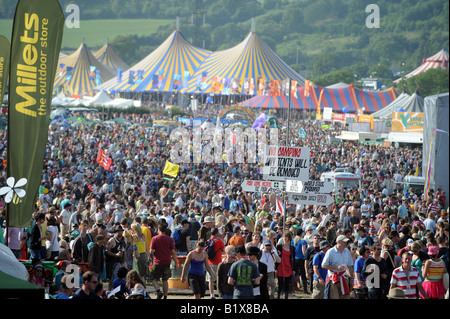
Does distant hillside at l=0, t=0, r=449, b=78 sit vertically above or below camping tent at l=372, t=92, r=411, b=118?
above

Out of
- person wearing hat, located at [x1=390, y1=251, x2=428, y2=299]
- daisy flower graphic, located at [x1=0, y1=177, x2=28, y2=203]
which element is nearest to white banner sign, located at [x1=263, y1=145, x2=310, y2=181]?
person wearing hat, located at [x1=390, y1=251, x2=428, y2=299]

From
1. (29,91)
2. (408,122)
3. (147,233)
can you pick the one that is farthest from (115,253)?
(408,122)

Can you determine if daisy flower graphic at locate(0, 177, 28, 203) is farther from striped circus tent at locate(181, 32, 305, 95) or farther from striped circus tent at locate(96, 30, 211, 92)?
striped circus tent at locate(96, 30, 211, 92)

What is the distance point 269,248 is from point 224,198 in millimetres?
7051

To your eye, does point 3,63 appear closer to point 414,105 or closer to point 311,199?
point 311,199

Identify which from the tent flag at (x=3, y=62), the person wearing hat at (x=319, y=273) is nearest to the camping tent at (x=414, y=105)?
the tent flag at (x=3, y=62)

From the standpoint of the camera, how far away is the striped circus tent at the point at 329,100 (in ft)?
162

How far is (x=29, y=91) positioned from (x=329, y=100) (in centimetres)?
4606

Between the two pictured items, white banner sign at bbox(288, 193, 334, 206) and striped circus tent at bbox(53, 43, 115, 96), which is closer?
white banner sign at bbox(288, 193, 334, 206)

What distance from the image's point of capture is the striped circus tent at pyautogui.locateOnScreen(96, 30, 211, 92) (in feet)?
201

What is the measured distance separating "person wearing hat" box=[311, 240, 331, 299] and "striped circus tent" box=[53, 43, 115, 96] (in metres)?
66.2

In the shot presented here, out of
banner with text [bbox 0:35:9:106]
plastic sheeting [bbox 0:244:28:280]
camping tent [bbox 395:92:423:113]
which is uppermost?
camping tent [bbox 395:92:423:113]

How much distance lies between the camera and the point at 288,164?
8.66 metres
